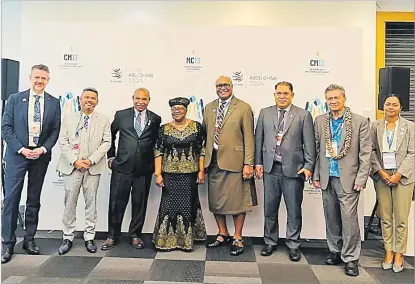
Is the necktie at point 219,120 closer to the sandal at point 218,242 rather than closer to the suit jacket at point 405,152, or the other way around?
the sandal at point 218,242

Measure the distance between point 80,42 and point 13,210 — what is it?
181 cm

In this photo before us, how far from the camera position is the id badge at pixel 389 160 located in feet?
10.7

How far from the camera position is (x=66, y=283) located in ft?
9.67

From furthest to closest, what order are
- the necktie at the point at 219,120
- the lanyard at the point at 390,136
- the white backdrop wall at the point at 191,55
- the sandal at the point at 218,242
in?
the white backdrop wall at the point at 191,55
the sandal at the point at 218,242
the necktie at the point at 219,120
the lanyard at the point at 390,136

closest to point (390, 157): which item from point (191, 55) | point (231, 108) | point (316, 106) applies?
point (316, 106)

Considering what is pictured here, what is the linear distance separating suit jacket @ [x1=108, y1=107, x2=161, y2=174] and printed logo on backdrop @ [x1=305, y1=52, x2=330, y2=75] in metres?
1.67

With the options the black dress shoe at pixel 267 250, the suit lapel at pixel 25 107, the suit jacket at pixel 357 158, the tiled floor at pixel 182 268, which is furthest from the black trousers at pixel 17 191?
the suit jacket at pixel 357 158

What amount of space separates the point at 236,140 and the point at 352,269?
1436mm

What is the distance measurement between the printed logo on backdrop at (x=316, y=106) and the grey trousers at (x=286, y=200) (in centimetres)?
90

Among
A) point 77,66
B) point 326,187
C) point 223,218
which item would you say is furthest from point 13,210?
point 326,187

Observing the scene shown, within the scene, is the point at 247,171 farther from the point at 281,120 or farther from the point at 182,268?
the point at 182,268

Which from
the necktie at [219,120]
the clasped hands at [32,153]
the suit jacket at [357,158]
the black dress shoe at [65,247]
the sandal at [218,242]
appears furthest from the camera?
the sandal at [218,242]

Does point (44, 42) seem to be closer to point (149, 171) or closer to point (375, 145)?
point (149, 171)

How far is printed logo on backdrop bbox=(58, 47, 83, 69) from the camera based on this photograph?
4219mm
